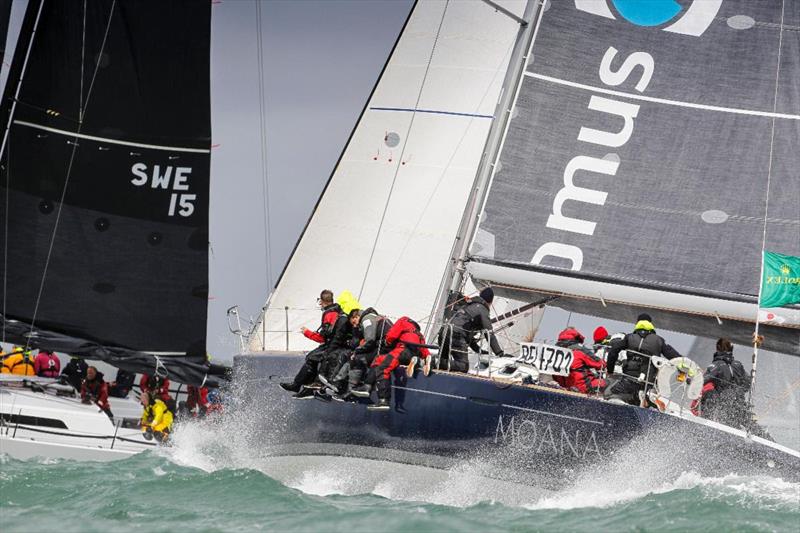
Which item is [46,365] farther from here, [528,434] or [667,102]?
[528,434]

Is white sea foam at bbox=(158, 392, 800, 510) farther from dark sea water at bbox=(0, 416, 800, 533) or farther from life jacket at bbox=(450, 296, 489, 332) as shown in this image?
life jacket at bbox=(450, 296, 489, 332)

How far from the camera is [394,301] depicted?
45.3ft

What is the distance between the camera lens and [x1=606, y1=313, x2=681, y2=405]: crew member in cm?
1134

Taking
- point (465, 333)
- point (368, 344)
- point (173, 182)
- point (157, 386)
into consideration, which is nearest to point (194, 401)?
point (157, 386)

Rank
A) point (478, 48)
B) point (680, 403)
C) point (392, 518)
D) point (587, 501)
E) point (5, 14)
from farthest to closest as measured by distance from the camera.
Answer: point (5, 14)
point (478, 48)
point (680, 403)
point (587, 501)
point (392, 518)

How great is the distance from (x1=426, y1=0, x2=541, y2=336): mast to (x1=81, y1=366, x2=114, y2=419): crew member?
5329 millimetres

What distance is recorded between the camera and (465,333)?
465 inches

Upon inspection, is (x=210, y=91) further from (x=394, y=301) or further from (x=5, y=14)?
(x=394, y=301)

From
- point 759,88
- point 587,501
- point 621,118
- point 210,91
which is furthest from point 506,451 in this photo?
point 210,91

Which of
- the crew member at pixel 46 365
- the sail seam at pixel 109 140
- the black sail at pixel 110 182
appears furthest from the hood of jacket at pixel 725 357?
the crew member at pixel 46 365

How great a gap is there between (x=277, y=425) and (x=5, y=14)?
6.63 m

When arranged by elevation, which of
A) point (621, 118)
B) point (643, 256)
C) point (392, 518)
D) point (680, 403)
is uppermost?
point (621, 118)

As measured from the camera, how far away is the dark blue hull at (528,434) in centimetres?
1070

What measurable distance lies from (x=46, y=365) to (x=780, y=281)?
995 centimetres
